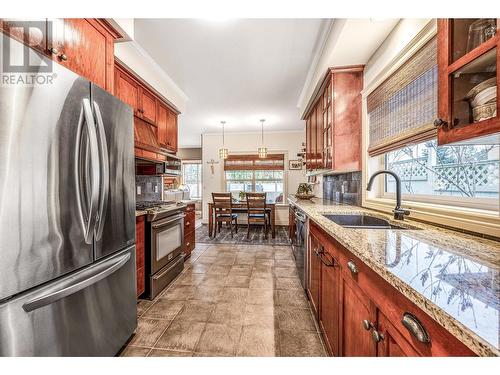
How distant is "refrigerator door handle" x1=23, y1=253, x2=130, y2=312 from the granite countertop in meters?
1.34

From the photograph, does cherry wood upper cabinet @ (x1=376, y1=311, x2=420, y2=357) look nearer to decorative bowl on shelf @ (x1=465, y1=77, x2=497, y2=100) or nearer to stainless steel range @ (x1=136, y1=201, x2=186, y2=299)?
decorative bowl on shelf @ (x1=465, y1=77, x2=497, y2=100)

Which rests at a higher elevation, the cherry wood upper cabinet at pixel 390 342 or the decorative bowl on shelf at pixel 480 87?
the decorative bowl on shelf at pixel 480 87

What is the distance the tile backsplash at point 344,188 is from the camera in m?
2.60

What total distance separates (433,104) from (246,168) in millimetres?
5295

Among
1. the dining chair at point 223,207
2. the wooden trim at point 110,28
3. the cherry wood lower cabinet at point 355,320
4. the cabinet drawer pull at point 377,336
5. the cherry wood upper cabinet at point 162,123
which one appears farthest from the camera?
A: the dining chair at point 223,207

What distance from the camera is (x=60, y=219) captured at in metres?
1.04

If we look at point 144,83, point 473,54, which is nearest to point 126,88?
point 144,83

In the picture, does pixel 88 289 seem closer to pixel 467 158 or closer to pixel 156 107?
pixel 467 158

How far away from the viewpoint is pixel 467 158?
1306mm

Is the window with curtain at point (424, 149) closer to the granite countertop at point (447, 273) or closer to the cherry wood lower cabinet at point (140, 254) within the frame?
the granite countertop at point (447, 273)

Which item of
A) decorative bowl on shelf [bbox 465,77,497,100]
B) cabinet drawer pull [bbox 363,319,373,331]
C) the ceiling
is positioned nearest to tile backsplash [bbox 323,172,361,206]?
the ceiling

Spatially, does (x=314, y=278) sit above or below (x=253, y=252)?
above

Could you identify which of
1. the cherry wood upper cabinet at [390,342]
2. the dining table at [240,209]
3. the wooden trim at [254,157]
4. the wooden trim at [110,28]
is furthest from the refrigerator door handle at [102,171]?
the wooden trim at [254,157]
